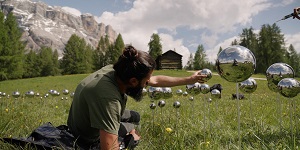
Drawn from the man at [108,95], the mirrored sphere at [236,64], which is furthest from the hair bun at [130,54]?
the mirrored sphere at [236,64]

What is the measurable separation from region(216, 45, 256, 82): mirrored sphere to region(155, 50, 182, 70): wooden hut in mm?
56430

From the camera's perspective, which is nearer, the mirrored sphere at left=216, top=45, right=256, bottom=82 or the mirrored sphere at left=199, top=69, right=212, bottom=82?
the mirrored sphere at left=216, top=45, right=256, bottom=82

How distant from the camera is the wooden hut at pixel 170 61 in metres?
59.7

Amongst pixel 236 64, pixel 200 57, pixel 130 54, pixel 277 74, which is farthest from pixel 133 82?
pixel 200 57

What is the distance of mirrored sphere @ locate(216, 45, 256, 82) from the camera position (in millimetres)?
2354

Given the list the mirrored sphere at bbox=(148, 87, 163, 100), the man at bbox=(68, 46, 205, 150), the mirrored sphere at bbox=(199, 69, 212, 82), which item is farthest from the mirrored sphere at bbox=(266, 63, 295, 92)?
the man at bbox=(68, 46, 205, 150)

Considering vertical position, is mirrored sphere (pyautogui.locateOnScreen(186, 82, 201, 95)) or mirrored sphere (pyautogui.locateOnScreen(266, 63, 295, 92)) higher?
mirrored sphere (pyautogui.locateOnScreen(266, 63, 295, 92))

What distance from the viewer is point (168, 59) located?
6066 centimetres

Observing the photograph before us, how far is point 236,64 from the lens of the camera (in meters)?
2.35

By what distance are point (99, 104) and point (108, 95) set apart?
122mm

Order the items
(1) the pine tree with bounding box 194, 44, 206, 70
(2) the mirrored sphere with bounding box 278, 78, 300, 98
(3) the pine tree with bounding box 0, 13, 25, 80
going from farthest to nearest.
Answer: (1) the pine tree with bounding box 194, 44, 206, 70, (3) the pine tree with bounding box 0, 13, 25, 80, (2) the mirrored sphere with bounding box 278, 78, 300, 98

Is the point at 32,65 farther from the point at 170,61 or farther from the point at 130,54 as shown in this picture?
the point at 130,54

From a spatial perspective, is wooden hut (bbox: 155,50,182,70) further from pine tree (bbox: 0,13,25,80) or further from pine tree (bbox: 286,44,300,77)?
pine tree (bbox: 286,44,300,77)

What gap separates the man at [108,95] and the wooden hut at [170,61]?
55802 millimetres
